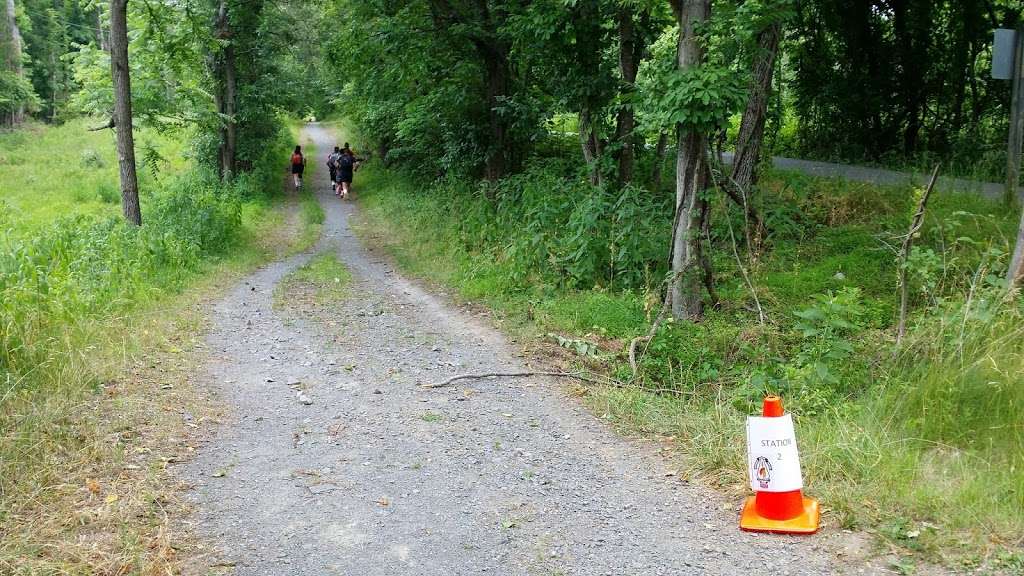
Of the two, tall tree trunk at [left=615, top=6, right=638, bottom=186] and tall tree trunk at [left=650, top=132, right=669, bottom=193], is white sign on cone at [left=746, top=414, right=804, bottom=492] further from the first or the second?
tall tree trunk at [left=650, top=132, right=669, bottom=193]

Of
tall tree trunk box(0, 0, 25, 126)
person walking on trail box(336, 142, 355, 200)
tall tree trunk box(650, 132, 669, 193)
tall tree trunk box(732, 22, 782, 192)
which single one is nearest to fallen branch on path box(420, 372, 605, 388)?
tall tree trunk box(732, 22, 782, 192)

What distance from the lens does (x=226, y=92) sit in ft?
79.0

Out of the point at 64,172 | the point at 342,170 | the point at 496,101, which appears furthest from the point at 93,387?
the point at 64,172

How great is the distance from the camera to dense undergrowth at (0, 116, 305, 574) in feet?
13.4

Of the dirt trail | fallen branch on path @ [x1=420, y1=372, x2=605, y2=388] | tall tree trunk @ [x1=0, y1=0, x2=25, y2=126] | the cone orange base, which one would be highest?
tall tree trunk @ [x1=0, y1=0, x2=25, y2=126]

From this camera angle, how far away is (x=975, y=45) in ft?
52.9

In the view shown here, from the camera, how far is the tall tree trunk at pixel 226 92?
22609 mm

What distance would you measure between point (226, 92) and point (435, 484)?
2210 centimetres

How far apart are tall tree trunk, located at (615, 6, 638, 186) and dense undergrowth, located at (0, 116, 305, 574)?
22.0 ft

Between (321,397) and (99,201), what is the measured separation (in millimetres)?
18870

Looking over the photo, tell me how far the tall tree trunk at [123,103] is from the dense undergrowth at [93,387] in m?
0.46

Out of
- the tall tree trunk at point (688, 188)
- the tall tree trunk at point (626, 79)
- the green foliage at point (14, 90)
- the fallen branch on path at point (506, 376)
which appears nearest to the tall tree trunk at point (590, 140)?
the tall tree trunk at point (626, 79)

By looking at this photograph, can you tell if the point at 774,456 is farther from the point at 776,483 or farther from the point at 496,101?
the point at 496,101

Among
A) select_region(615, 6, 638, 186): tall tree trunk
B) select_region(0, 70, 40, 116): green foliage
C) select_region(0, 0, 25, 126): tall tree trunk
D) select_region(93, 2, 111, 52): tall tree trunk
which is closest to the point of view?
select_region(615, 6, 638, 186): tall tree trunk
